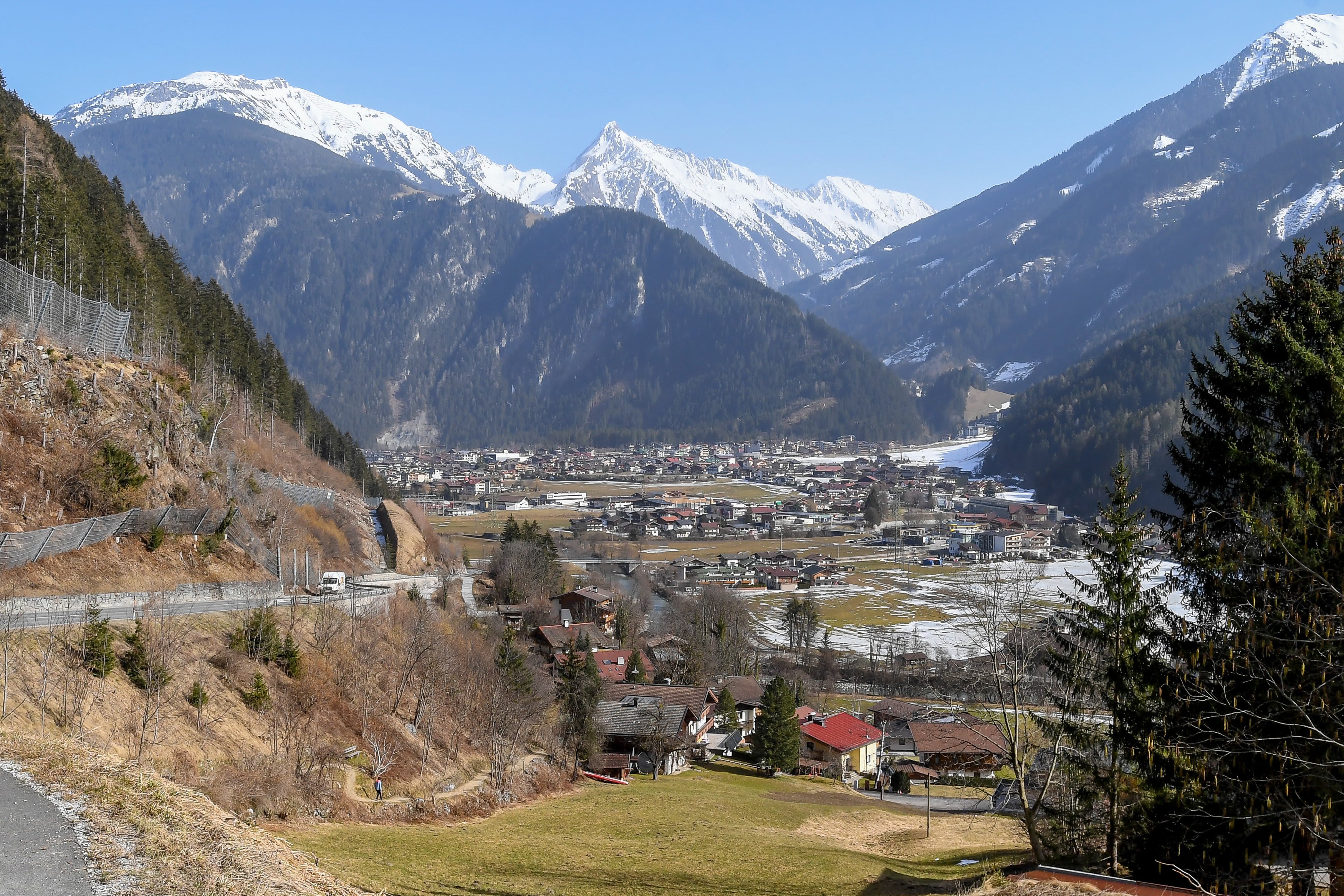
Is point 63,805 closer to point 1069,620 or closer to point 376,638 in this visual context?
point 1069,620

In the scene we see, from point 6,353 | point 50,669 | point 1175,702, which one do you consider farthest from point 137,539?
point 1175,702

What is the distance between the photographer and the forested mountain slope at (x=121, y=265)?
150 ft

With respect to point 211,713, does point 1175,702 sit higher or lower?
higher

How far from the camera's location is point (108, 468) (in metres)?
33.1

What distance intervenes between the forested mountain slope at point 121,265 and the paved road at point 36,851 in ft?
123

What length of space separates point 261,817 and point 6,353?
21721mm

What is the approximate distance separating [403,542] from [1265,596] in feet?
209

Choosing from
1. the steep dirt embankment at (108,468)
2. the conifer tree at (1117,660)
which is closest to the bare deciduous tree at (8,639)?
the steep dirt embankment at (108,468)

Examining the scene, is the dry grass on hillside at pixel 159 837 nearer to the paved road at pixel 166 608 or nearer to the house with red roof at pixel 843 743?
the paved road at pixel 166 608

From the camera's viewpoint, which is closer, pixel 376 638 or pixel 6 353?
pixel 6 353

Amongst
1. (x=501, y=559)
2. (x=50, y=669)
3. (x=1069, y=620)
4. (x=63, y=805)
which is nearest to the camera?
(x=63, y=805)

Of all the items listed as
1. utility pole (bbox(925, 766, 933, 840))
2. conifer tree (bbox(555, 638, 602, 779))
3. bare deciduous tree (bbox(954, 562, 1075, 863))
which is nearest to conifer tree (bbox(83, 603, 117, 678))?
bare deciduous tree (bbox(954, 562, 1075, 863))

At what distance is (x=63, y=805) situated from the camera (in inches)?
515

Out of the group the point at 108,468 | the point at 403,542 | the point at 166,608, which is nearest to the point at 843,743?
the point at 403,542
